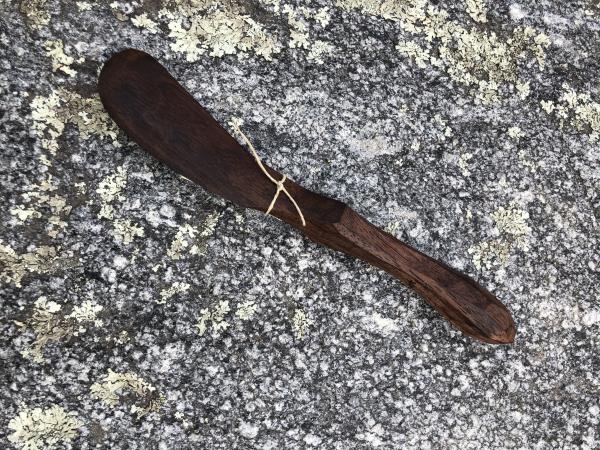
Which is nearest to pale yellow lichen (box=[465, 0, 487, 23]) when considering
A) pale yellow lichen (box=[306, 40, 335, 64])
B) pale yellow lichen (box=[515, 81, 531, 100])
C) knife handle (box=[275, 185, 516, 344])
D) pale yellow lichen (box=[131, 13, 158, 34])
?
pale yellow lichen (box=[515, 81, 531, 100])

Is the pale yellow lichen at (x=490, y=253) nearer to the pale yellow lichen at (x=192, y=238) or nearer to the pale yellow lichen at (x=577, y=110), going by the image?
the pale yellow lichen at (x=577, y=110)

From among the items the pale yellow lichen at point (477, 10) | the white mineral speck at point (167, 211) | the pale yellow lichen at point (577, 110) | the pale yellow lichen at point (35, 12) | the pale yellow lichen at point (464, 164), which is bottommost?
the white mineral speck at point (167, 211)

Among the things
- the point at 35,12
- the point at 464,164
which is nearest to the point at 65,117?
the point at 35,12

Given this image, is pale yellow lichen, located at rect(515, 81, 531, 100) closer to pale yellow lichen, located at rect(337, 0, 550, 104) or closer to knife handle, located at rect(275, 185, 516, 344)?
pale yellow lichen, located at rect(337, 0, 550, 104)

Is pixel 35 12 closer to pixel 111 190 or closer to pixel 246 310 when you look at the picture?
pixel 111 190

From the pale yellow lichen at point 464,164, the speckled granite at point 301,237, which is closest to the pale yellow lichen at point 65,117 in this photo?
the speckled granite at point 301,237

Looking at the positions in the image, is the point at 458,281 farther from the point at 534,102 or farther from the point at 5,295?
the point at 5,295

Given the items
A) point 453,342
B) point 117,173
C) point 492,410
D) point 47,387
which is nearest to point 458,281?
point 453,342
